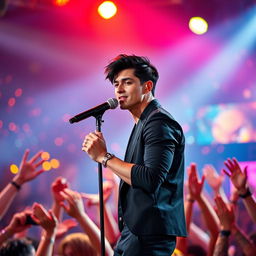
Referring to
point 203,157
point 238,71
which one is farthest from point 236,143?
point 238,71

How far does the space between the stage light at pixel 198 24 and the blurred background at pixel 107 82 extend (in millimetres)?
16

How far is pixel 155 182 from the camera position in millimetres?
2135

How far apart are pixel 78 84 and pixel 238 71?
283 cm

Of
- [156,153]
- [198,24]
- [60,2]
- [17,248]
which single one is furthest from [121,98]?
[198,24]

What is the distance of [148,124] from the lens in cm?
231

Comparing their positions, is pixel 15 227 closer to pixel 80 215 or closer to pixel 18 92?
pixel 80 215

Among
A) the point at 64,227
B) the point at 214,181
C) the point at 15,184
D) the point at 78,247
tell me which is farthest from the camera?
the point at 214,181

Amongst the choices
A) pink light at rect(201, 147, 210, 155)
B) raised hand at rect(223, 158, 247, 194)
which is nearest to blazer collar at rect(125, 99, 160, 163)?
raised hand at rect(223, 158, 247, 194)

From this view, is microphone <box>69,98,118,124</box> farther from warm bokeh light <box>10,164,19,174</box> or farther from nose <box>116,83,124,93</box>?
warm bokeh light <box>10,164,19,174</box>

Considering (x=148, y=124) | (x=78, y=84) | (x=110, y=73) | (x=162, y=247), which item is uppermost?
(x=78, y=84)

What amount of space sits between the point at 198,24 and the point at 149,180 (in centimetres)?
562

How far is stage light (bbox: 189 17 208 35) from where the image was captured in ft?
24.0

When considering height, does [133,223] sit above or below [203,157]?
below

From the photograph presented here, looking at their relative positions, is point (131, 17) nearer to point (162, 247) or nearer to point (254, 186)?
point (254, 186)
